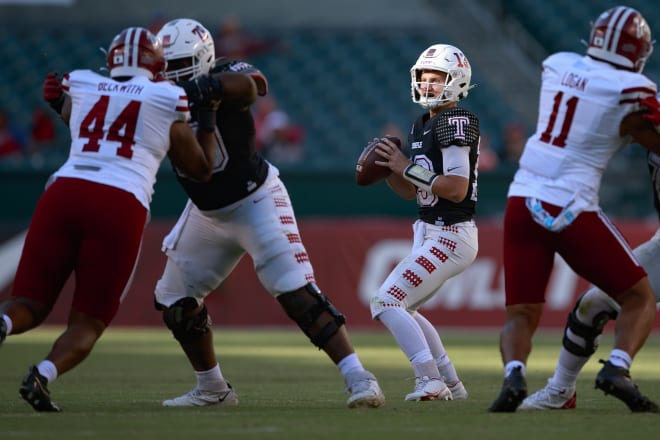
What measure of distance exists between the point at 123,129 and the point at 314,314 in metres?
1.39

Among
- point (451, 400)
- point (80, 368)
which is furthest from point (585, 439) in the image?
point (80, 368)

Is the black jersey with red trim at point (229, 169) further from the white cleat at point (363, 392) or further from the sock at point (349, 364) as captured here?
the white cleat at point (363, 392)

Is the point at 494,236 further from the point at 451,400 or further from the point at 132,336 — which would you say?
the point at 451,400

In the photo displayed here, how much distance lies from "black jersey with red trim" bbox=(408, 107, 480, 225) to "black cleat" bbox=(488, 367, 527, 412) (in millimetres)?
1577

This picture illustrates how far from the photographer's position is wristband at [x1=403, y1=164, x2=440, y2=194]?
23.6ft

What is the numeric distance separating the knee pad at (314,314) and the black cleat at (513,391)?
102 cm

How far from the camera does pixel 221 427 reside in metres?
5.64

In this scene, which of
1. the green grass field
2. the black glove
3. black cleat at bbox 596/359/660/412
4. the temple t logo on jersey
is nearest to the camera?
the green grass field

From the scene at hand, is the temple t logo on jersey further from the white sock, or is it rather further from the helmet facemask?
the white sock

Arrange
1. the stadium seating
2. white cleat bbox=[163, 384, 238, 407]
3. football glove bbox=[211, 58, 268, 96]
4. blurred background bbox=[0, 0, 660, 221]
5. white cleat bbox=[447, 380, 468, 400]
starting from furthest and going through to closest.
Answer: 1. the stadium seating
2. blurred background bbox=[0, 0, 660, 221]
3. white cleat bbox=[447, 380, 468, 400]
4. white cleat bbox=[163, 384, 238, 407]
5. football glove bbox=[211, 58, 268, 96]

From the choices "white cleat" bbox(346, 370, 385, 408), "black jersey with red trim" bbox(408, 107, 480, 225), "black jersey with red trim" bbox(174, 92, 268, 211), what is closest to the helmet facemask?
"black jersey with red trim" bbox(408, 107, 480, 225)

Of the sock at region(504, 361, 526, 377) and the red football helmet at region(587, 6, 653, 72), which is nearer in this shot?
the sock at region(504, 361, 526, 377)

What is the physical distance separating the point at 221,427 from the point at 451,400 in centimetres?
200

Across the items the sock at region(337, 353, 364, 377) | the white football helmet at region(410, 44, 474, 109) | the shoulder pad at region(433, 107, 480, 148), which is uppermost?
the white football helmet at region(410, 44, 474, 109)
